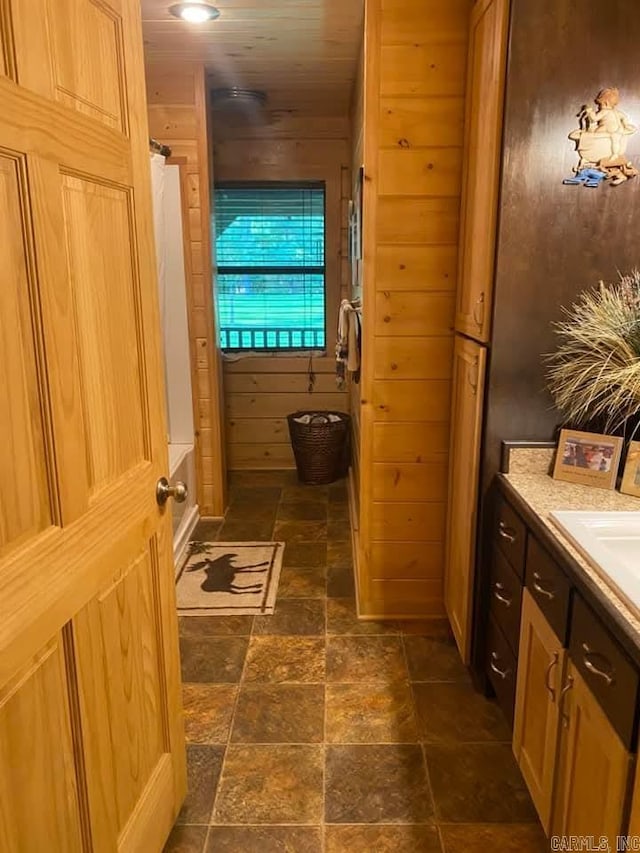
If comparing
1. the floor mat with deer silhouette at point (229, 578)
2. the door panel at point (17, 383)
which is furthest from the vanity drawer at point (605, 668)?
the floor mat with deer silhouette at point (229, 578)

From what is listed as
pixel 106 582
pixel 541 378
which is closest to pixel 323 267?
pixel 541 378

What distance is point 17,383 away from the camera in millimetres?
1008

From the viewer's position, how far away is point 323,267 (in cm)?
463

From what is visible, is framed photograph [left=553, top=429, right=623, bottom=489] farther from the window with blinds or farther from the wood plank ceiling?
the window with blinds

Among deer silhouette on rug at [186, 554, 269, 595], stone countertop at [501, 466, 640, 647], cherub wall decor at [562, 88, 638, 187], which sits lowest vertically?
deer silhouette on rug at [186, 554, 269, 595]

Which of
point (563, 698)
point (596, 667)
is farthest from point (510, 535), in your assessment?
point (596, 667)

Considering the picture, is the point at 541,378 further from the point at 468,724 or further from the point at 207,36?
the point at 207,36

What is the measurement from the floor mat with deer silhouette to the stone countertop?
143 centimetres

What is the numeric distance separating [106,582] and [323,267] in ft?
12.0

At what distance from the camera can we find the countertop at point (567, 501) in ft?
4.07

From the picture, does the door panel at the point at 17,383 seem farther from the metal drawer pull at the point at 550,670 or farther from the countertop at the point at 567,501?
the metal drawer pull at the point at 550,670

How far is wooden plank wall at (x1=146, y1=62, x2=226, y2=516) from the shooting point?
11.3 feet

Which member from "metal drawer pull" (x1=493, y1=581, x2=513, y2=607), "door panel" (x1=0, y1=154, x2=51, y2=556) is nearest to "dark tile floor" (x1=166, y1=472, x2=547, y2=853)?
"metal drawer pull" (x1=493, y1=581, x2=513, y2=607)

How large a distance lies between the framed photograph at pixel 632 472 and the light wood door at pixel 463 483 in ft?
1.45
